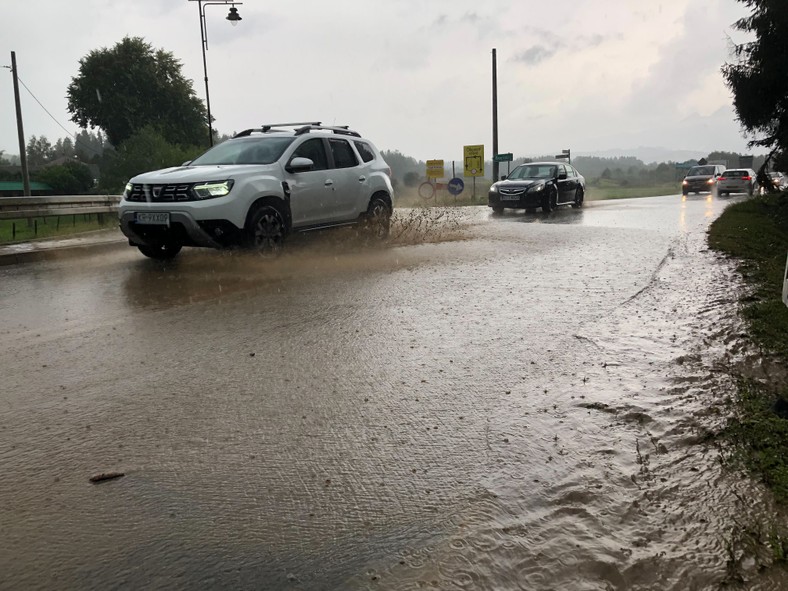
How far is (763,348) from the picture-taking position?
5.04m

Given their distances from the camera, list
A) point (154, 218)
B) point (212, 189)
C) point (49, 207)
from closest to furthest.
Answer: point (212, 189) → point (154, 218) → point (49, 207)

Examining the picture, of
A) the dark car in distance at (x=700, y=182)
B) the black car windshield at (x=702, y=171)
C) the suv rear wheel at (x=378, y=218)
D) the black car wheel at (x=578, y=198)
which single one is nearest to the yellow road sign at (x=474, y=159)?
the dark car in distance at (x=700, y=182)

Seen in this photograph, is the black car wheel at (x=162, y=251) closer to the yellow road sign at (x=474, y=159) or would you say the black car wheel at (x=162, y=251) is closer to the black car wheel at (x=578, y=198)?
the black car wheel at (x=578, y=198)

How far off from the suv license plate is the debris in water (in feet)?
21.8

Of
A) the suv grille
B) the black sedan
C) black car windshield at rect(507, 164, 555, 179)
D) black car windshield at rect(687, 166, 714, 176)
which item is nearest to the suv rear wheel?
the suv grille

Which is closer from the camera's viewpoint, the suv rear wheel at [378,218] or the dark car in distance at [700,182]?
the suv rear wheel at [378,218]

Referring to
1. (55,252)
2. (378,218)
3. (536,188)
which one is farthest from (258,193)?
(536,188)

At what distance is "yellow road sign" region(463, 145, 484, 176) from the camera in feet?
119

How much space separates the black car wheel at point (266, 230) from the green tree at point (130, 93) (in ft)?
179

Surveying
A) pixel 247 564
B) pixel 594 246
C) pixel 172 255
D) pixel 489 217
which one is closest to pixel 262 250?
pixel 172 255

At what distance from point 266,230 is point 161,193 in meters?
1.51

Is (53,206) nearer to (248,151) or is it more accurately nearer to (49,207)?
(49,207)

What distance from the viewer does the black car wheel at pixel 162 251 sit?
10.7 meters

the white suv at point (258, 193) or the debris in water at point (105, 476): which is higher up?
the white suv at point (258, 193)
